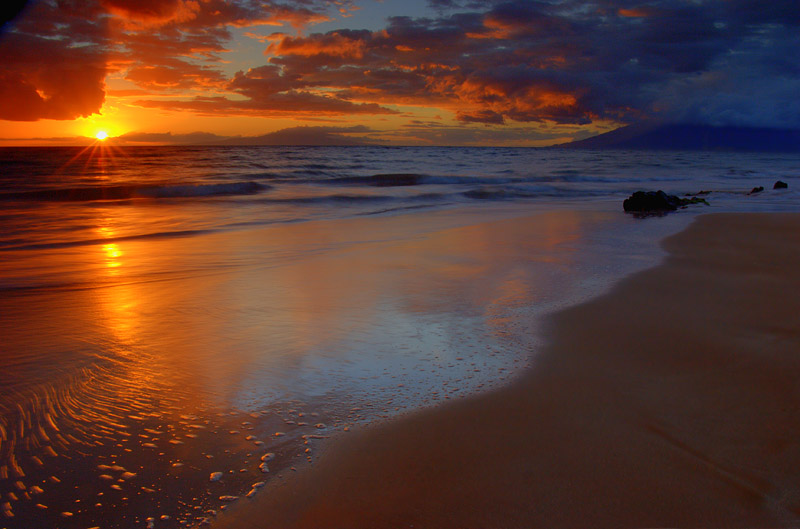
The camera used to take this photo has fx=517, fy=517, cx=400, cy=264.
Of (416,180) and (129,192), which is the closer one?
(129,192)

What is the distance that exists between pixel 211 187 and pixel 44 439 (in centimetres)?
1827

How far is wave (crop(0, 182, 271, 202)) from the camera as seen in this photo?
1675 cm

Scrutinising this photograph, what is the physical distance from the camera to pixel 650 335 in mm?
3418

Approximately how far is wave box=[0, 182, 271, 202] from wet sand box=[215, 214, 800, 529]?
16.9 meters

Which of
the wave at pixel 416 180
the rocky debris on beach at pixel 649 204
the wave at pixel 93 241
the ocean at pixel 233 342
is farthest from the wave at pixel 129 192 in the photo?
the rocky debris on beach at pixel 649 204

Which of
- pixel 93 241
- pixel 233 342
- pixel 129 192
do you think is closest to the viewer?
pixel 233 342

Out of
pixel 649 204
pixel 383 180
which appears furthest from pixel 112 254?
pixel 383 180

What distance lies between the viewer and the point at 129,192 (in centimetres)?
1788

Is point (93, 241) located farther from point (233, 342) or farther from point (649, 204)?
point (649, 204)

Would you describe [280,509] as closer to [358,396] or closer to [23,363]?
[358,396]

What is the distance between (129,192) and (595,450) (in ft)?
62.5

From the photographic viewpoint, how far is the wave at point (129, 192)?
1675 cm

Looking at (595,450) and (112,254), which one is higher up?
(112,254)

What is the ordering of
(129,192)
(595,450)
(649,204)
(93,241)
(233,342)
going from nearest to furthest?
(595,450), (233,342), (93,241), (649,204), (129,192)
